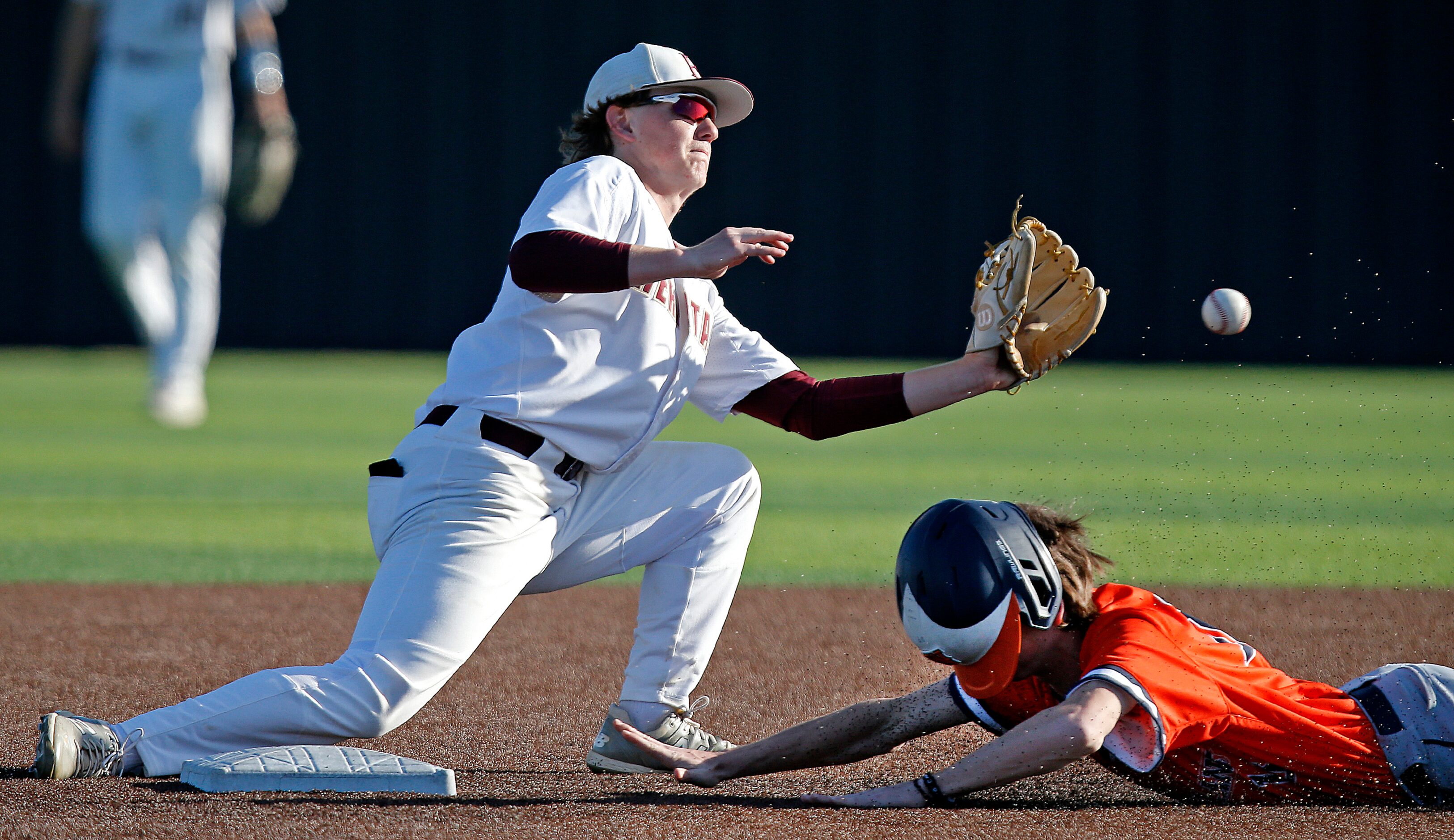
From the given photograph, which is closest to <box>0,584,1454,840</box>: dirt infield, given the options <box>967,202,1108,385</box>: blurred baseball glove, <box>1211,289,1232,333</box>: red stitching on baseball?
<box>967,202,1108,385</box>: blurred baseball glove

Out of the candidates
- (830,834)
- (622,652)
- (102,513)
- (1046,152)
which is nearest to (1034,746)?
(830,834)

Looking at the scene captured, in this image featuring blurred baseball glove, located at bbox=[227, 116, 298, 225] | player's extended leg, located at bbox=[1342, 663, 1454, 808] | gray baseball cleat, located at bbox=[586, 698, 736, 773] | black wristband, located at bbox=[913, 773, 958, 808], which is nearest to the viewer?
black wristband, located at bbox=[913, 773, 958, 808]

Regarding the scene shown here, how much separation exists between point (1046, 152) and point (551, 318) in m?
13.0

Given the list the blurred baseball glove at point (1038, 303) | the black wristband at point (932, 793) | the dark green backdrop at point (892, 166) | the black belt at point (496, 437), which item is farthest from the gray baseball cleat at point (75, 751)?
the dark green backdrop at point (892, 166)

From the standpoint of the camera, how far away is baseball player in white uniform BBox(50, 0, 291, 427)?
827cm

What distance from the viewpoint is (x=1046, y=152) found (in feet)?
49.8

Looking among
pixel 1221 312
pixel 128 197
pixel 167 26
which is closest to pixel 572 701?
pixel 1221 312

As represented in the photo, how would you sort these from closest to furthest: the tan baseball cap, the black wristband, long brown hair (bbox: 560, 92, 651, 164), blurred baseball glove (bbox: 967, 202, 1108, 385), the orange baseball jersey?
1. the orange baseball jersey
2. the black wristband
3. blurred baseball glove (bbox: 967, 202, 1108, 385)
4. the tan baseball cap
5. long brown hair (bbox: 560, 92, 651, 164)

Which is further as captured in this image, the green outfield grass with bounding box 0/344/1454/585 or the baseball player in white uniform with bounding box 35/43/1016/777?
the green outfield grass with bounding box 0/344/1454/585

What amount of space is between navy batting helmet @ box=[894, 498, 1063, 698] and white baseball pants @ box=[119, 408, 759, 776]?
27.7 inches

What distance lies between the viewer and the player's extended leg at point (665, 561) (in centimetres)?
307

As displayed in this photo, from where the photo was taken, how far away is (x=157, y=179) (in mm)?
8461

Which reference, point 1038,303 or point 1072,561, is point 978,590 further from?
point 1038,303

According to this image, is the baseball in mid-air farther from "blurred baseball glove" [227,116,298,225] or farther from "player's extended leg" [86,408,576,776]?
"blurred baseball glove" [227,116,298,225]
